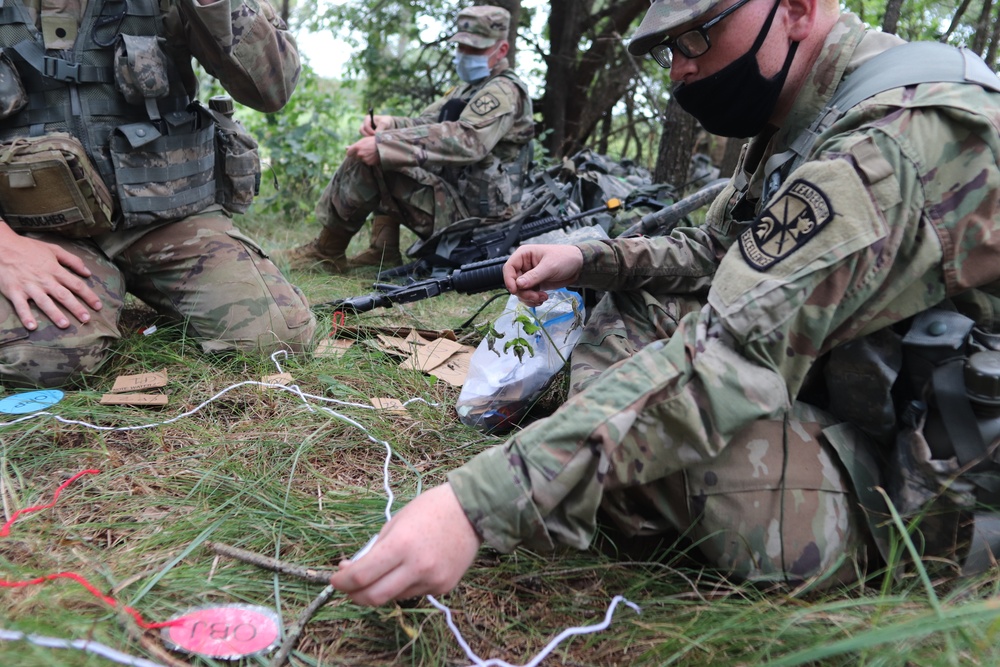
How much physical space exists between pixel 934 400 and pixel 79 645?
1.67 meters

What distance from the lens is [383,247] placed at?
5156 mm

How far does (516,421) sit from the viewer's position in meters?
2.36

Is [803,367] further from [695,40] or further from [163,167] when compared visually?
[163,167]

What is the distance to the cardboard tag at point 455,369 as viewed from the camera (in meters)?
2.71

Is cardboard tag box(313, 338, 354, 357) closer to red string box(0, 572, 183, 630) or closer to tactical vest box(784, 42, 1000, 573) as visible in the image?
red string box(0, 572, 183, 630)

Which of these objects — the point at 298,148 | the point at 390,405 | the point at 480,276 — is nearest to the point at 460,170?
the point at 298,148

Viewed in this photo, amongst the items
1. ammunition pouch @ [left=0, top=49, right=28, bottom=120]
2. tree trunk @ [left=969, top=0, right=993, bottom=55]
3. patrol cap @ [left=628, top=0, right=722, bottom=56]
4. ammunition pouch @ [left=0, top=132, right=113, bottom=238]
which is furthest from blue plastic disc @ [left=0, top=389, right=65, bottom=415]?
tree trunk @ [left=969, top=0, right=993, bottom=55]

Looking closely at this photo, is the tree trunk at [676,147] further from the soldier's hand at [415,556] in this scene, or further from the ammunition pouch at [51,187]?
the soldier's hand at [415,556]

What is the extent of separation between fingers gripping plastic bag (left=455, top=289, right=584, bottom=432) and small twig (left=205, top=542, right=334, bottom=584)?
0.85 m

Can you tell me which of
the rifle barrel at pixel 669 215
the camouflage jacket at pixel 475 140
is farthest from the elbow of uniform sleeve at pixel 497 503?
the camouflage jacket at pixel 475 140

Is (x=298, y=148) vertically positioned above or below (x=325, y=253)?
above

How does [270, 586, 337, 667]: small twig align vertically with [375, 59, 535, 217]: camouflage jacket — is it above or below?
below

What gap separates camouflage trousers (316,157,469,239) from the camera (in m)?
4.89

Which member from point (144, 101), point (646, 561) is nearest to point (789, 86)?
point (646, 561)
